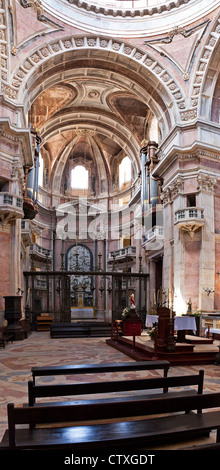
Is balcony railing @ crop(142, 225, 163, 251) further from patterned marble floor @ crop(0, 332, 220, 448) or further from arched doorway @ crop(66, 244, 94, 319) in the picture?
patterned marble floor @ crop(0, 332, 220, 448)

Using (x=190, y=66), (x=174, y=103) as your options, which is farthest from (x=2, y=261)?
(x=190, y=66)

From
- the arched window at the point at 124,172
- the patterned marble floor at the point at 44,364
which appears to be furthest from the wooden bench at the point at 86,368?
the arched window at the point at 124,172

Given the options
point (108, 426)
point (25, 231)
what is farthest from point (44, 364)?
point (25, 231)

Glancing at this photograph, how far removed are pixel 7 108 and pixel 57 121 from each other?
10.9 meters

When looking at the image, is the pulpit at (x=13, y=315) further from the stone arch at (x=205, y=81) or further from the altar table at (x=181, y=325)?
the stone arch at (x=205, y=81)

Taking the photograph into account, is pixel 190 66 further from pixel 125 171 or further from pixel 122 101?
pixel 125 171

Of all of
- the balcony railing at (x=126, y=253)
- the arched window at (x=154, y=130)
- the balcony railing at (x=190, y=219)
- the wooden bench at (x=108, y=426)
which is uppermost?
the arched window at (x=154, y=130)

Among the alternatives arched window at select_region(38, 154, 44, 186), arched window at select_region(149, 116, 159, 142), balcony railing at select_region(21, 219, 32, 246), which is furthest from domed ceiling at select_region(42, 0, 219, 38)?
arched window at select_region(38, 154, 44, 186)

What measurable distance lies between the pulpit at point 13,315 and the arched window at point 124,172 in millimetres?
17541

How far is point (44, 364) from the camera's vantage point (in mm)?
8281

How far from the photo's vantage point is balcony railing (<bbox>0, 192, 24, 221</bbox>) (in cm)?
1445

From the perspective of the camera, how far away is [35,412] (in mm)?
2609

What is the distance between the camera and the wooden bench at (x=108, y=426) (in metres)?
2.63
